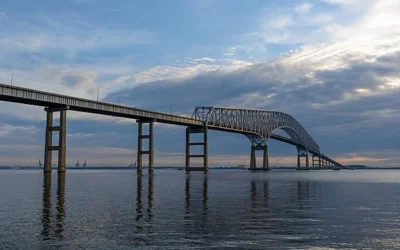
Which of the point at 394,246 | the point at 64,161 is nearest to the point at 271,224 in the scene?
the point at 394,246

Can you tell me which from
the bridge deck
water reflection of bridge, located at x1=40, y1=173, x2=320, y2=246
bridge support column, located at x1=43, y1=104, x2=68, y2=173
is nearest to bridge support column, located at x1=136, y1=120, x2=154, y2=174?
the bridge deck

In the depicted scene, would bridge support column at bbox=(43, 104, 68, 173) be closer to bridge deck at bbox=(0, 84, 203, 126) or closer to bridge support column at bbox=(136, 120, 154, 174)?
bridge deck at bbox=(0, 84, 203, 126)

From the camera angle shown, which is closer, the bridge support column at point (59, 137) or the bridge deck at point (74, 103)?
the bridge deck at point (74, 103)

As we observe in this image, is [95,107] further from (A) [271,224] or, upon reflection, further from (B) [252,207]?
(A) [271,224]

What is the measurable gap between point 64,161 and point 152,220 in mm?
98621

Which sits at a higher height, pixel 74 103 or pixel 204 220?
Result: pixel 74 103

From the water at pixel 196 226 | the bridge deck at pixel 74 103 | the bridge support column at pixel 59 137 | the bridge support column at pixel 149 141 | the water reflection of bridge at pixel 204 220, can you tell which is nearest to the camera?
the water at pixel 196 226

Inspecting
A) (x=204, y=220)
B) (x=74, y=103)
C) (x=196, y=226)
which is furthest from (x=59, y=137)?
(x=196, y=226)

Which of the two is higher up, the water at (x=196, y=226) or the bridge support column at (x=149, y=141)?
the bridge support column at (x=149, y=141)

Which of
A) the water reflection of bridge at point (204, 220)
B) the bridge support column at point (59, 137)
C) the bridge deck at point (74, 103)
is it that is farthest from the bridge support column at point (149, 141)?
the water reflection of bridge at point (204, 220)

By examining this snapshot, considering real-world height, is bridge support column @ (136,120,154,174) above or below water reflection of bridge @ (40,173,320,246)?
above

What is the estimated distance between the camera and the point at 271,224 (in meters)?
25.0

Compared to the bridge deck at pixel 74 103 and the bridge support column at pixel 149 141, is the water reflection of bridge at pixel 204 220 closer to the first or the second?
the bridge deck at pixel 74 103

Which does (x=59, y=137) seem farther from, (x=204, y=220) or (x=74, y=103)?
(x=204, y=220)
